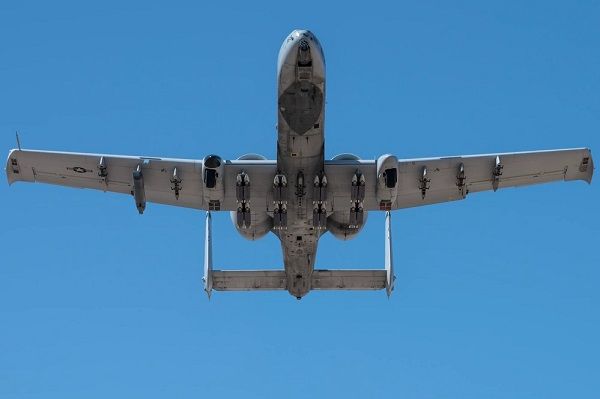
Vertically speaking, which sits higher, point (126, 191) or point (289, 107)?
point (289, 107)

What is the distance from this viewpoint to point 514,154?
159 ft

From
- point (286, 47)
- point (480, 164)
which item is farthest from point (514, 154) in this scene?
point (286, 47)

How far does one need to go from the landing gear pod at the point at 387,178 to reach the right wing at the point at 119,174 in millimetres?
4964

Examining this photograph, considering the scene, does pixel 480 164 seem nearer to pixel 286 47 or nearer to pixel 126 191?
pixel 286 47

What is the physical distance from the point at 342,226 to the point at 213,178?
6.84m

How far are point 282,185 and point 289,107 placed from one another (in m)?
3.86

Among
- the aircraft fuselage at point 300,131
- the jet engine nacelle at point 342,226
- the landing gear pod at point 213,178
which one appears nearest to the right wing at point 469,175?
the jet engine nacelle at point 342,226

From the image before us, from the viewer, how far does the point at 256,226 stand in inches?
1916

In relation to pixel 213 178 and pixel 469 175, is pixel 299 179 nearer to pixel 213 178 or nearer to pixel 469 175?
pixel 213 178

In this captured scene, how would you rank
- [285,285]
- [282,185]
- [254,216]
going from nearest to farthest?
1. [282,185]
2. [254,216]
3. [285,285]

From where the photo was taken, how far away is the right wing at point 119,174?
4769 cm

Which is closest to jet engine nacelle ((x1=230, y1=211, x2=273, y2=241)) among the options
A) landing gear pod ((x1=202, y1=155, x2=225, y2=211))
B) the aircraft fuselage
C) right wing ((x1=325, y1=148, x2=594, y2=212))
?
the aircraft fuselage

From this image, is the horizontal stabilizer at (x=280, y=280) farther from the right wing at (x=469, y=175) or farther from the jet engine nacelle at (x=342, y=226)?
the right wing at (x=469, y=175)

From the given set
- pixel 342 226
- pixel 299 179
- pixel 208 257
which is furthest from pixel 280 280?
pixel 299 179
